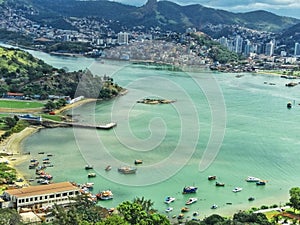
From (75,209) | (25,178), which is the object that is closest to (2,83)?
(25,178)

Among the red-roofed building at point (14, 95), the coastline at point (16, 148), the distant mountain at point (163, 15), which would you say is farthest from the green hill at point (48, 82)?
the distant mountain at point (163, 15)

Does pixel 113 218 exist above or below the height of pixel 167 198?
above

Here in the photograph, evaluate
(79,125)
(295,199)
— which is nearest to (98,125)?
(79,125)

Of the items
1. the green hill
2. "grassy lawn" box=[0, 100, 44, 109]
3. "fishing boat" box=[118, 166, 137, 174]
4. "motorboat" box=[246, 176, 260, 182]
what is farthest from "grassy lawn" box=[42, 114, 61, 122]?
"motorboat" box=[246, 176, 260, 182]

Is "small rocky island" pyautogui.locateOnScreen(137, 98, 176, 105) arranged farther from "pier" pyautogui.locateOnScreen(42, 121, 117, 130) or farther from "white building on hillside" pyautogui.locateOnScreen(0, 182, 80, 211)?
"white building on hillside" pyautogui.locateOnScreen(0, 182, 80, 211)

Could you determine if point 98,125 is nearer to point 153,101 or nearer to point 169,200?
point 153,101

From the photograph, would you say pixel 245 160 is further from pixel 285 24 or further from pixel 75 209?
pixel 285 24

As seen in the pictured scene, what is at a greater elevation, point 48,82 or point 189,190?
point 48,82
